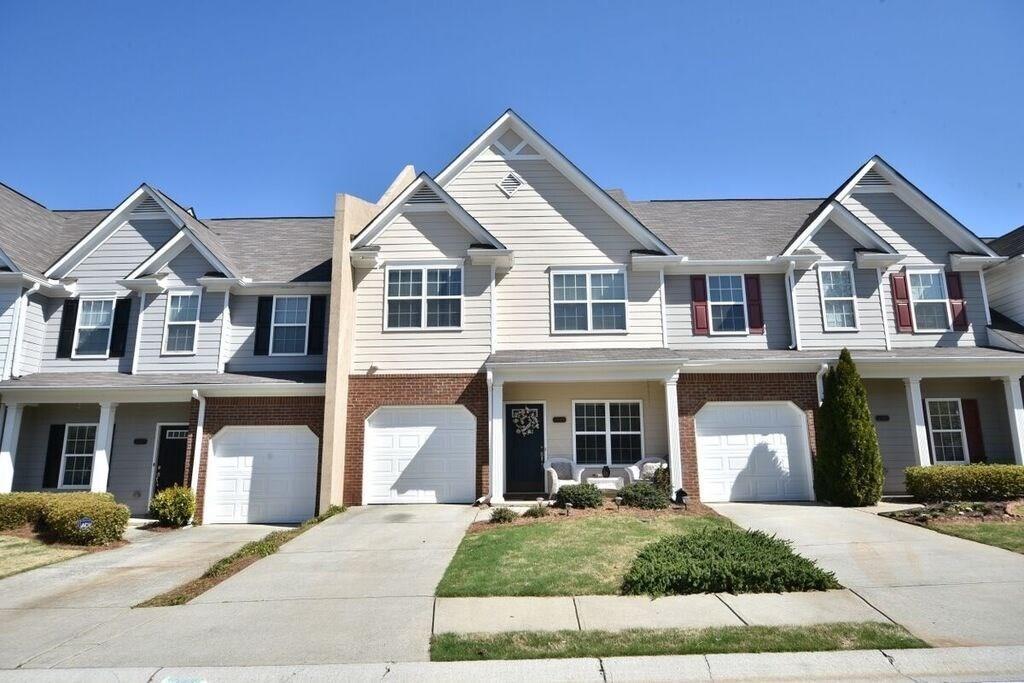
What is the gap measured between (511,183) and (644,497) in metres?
9.38

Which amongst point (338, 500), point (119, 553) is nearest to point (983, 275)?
point (338, 500)

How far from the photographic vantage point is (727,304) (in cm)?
1709

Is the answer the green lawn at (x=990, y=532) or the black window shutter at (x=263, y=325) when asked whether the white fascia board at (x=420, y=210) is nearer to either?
the black window shutter at (x=263, y=325)

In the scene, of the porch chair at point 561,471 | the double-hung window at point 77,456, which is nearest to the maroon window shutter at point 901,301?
the porch chair at point 561,471

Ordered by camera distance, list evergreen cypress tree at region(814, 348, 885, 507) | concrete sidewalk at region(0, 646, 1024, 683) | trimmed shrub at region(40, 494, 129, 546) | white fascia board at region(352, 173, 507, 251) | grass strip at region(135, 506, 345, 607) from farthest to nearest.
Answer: white fascia board at region(352, 173, 507, 251)
evergreen cypress tree at region(814, 348, 885, 507)
trimmed shrub at region(40, 494, 129, 546)
grass strip at region(135, 506, 345, 607)
concrete sidewalk at region(0, 646, 1024, 683)

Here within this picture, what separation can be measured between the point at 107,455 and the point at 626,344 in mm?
13836

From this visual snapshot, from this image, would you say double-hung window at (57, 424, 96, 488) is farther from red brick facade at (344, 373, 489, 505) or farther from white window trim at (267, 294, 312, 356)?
red brick facade at (344, 373, 489, 505)

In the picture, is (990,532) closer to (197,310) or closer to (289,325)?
(289,325)

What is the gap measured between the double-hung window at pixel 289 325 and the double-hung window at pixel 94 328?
4599mm

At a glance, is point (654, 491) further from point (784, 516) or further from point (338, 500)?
point (338, 500)

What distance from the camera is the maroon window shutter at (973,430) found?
1630cm

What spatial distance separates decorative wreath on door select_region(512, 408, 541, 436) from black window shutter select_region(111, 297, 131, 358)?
36.2 feet

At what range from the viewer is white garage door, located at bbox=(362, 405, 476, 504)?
606 inches

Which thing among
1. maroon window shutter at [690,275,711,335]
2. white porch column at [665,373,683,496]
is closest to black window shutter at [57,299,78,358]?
white porch column at [665,373,683,496]
